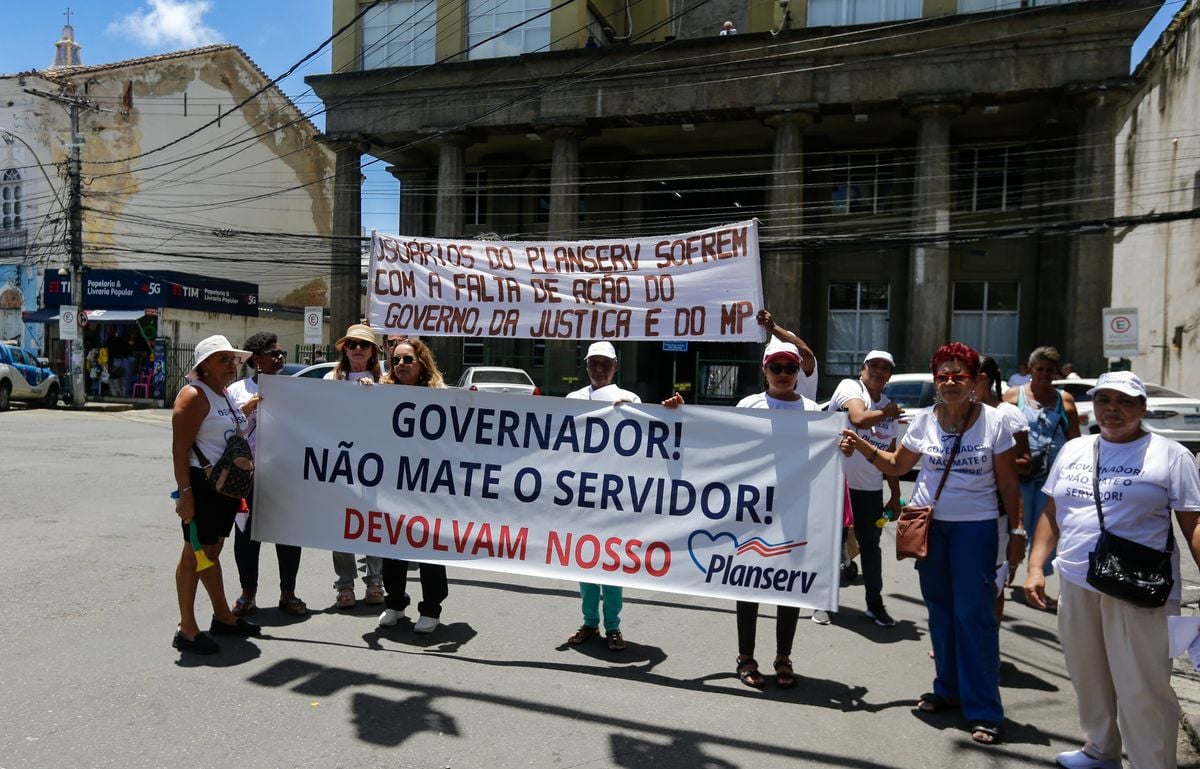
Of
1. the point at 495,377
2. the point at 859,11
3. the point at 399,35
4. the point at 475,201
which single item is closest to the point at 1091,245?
the point at 859,11

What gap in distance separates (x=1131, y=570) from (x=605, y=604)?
278cm

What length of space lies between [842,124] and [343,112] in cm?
1519

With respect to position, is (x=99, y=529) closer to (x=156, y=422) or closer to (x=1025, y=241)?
(x=156, y=422)

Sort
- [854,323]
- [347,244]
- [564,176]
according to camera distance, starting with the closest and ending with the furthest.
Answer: [564,176] < [854,323] < [347,244]

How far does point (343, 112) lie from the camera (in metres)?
26.1

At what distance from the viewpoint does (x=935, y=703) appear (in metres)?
4.18

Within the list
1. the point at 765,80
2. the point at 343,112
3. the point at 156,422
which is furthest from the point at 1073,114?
the point at 156,422

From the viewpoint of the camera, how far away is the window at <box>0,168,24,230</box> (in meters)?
34.9

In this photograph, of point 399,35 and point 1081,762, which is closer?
point 1081,762

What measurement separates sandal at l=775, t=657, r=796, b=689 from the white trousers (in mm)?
1386

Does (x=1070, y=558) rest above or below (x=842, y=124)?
below

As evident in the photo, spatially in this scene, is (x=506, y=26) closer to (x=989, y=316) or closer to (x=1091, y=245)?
(x=989, y=316)

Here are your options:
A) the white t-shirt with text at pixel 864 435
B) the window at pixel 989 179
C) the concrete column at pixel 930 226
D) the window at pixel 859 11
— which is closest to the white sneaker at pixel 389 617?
the white t-shirt with text at pixel 864 435

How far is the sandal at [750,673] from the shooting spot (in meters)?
4.50
